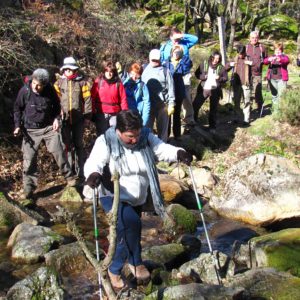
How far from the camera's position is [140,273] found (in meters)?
5.25

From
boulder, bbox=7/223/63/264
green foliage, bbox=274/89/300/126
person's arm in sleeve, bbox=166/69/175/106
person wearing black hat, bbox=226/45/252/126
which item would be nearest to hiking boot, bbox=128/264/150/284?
boulder, bbox=7/223/63/264

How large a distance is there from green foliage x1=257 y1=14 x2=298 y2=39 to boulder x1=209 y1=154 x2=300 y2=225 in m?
19.0

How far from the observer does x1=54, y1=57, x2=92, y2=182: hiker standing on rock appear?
7.90 metres

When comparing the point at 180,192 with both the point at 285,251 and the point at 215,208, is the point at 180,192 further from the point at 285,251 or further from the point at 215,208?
the point at 285,251

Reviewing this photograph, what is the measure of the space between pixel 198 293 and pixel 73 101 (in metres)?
4.67

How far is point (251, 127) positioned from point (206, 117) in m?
1.54

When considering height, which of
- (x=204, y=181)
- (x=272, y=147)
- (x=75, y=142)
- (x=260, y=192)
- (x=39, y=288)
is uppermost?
(x=75, y=142)

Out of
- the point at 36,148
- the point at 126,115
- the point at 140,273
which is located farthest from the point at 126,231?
the point at 36,148

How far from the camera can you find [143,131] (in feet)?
15.8

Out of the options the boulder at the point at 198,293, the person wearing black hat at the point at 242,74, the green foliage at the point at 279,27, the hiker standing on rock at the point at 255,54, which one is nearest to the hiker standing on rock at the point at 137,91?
the person wearing black hat at the point at 242,74

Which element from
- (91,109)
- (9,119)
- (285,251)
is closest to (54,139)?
(91,109)

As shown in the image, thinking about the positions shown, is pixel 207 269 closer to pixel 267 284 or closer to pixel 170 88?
pixel 267 284

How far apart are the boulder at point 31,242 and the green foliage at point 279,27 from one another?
22226 millimetres

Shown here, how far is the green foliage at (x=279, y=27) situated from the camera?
26.0 m
